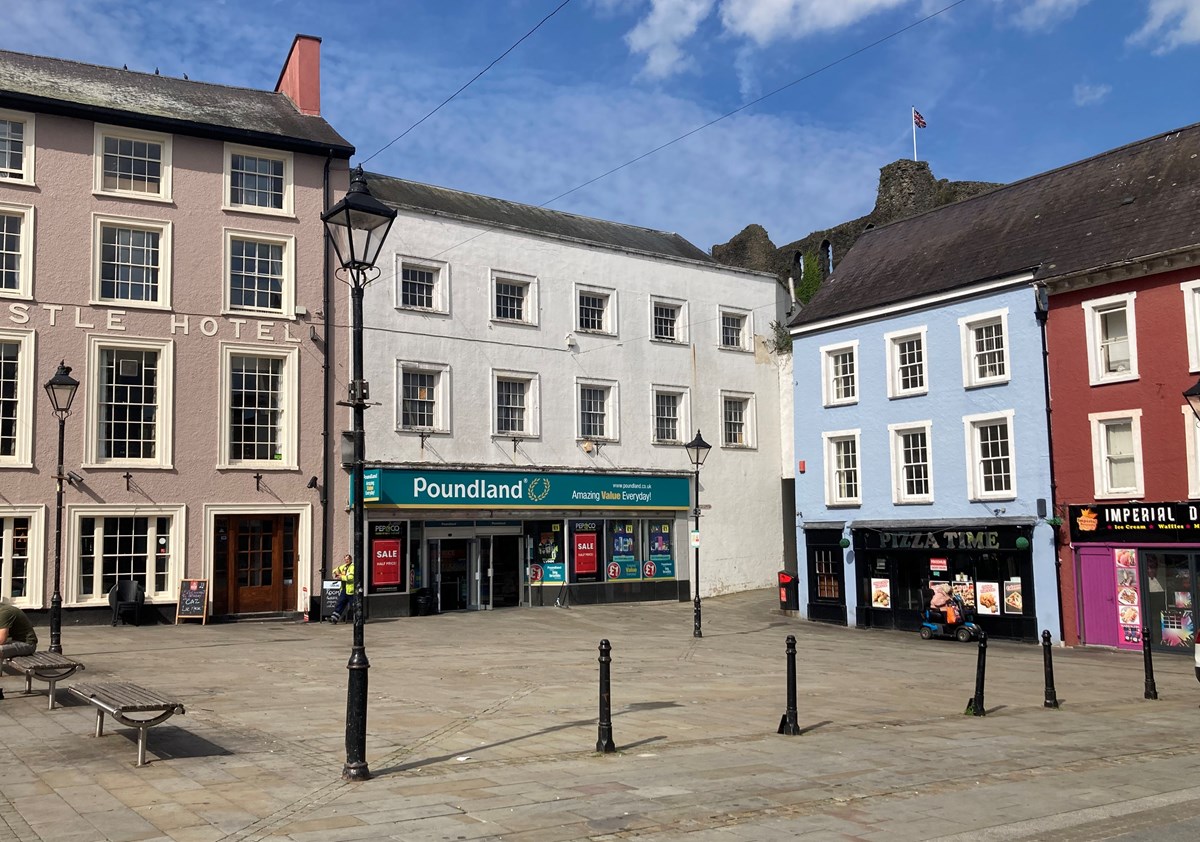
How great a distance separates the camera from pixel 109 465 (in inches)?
957

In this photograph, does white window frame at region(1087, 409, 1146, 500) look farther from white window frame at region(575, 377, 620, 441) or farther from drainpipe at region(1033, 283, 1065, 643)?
white window frame at region(575, 377, 620, 441)

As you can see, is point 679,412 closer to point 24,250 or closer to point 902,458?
point 902,458

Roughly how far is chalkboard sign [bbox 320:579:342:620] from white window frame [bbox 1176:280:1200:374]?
19871 millimetres

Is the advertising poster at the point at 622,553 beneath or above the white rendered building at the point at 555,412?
beneath

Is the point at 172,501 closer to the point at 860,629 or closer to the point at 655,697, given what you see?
the point at 655,697

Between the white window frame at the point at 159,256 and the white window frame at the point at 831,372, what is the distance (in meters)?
17.6

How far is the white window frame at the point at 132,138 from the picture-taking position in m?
25.0

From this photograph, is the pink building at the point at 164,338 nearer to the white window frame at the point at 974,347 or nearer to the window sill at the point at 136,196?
the window sill at the point at 136,196

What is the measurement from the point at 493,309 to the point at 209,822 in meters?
23.9

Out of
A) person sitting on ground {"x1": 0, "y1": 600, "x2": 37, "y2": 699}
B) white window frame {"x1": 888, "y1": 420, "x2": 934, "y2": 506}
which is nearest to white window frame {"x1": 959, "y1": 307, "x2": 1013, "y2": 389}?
white window frame {"x1": 888, "y1": 420, "x2": 934, "y2": 506}

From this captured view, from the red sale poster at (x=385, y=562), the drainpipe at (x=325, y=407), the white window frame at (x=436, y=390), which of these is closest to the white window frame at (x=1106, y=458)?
the white window frame at (x=436, y=390)

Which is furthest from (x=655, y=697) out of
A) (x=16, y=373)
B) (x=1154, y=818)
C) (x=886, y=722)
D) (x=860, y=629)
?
(x=16, y=373)

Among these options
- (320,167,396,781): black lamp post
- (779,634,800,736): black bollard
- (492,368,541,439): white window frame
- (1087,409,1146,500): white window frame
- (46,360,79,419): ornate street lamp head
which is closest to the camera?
(320,167,396,781): black lamp post

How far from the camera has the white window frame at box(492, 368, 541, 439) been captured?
99.3 ft
